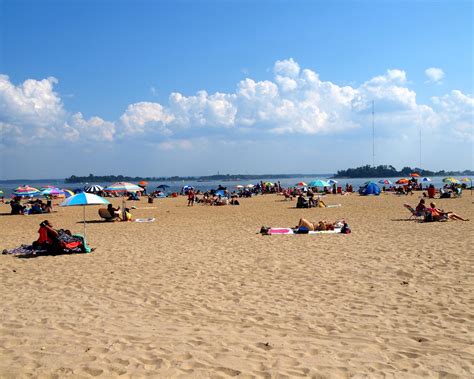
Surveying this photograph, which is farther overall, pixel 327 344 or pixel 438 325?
pixel 438 325

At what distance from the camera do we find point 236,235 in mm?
13781

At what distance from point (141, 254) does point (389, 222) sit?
10.2 m

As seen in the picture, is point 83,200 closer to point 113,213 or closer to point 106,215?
point 113,213

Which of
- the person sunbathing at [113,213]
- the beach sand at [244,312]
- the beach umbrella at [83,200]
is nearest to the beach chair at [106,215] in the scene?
the person sunbathing at [113,213]

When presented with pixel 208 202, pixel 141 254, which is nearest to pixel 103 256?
pixel 141 254

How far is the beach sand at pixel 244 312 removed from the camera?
13.5 feet

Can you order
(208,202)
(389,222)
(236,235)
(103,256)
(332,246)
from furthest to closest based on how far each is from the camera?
(208,202) → (389,222) → (236,235) → (332,246) → (103,256)

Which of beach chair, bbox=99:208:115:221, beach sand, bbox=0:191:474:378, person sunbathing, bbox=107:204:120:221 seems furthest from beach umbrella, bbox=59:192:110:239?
beach chair, bbox=99:208:115:221

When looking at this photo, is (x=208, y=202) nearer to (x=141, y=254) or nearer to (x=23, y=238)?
(x=23, y=238)

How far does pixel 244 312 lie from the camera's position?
226 inches

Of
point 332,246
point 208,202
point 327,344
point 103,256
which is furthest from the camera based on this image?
point 208,202

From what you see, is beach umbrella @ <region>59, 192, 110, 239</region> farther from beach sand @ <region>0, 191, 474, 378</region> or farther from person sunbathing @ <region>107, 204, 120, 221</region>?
person sunbathing @ <region>107, 204, 120, 221</region>

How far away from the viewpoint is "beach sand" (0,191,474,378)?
4.12m

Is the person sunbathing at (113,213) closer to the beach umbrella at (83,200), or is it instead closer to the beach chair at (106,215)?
the beach chair at (106,215)
